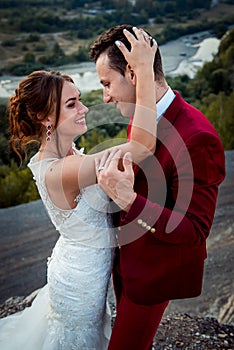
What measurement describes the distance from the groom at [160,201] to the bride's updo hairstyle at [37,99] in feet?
0.84

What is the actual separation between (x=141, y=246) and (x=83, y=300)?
542 mm

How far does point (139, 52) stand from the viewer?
1.46 meters

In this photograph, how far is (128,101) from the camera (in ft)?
5.59

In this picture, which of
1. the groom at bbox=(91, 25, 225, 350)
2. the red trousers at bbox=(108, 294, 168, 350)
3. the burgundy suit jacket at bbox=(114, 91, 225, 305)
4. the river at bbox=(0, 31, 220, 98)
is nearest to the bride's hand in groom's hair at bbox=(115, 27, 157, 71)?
the groom at bbox=(91, 25, 225, 350)

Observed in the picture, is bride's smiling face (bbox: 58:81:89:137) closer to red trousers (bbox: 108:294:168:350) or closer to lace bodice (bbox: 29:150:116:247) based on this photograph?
lace bodice (bbox: 29:150:116:247)

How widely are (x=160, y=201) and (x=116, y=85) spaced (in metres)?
0.46

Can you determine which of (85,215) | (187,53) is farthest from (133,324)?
(187,53)

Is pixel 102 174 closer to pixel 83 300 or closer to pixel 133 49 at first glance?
pixel 133 49

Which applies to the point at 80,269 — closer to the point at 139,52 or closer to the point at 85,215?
the point at 85,215

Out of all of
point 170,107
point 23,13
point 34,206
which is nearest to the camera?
point 170,107

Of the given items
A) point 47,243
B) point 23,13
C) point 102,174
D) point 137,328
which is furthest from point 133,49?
point 23,13

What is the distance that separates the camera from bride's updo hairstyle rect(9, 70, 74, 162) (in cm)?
188

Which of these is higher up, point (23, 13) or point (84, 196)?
point (84, 196)

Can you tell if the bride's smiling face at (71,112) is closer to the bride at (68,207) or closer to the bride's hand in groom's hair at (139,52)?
the bride at (68,207)
